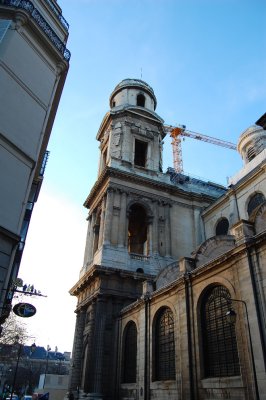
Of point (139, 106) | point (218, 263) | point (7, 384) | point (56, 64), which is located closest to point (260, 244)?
point (218, 263)

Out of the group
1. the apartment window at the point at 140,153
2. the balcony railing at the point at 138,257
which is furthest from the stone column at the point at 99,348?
the apartment window at the point at 140,153

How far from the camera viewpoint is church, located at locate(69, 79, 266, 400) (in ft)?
41.4

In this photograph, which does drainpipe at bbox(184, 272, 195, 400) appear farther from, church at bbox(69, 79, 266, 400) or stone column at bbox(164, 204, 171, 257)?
stone column at bbox(164, 204, 171, 257)

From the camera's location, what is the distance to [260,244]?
40.5ft

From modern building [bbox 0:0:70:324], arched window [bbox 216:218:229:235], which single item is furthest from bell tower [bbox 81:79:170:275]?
modern building [bbox 0:0:70:324]

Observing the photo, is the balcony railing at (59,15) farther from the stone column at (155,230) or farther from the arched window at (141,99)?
the arched window at (141,99)

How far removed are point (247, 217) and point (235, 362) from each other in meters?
12.9

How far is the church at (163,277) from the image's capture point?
1262 cm

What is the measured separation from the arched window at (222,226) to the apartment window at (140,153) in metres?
9.49

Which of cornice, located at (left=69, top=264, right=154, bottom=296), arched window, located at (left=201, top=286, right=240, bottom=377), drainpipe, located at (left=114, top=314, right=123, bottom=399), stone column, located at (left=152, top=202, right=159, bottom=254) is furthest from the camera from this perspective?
stone column, located at (left=152, top=202, right=159, bottom=254)

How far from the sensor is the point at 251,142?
106ft

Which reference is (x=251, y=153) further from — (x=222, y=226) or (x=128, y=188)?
(x=128, y=188)

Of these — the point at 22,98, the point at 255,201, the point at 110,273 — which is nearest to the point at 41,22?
the point at 22,98

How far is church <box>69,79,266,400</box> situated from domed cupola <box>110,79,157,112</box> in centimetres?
14
